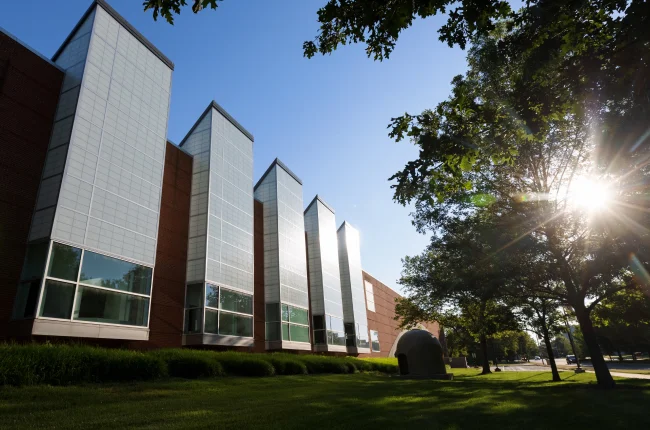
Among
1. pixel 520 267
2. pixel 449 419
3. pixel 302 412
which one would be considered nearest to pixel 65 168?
pixel 302 412

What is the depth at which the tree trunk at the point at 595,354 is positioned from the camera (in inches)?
633

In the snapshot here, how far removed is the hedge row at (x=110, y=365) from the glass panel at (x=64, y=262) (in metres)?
3.39

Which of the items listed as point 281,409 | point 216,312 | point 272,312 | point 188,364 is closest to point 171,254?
point 216,312

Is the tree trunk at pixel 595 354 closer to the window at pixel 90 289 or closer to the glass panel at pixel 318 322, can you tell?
the window at pixel 90 289

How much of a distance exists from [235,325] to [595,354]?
18.2 meters

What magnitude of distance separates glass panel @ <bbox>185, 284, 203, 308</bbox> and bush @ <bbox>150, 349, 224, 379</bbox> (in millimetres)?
5909

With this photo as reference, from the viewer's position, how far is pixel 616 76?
6418 millimetres

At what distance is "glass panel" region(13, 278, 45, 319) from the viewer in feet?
41.5

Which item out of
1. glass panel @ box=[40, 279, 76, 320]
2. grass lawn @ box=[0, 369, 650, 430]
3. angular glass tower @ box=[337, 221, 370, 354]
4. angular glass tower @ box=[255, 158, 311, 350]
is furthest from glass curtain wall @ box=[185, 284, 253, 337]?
angular glass tower @ box=[337, 221, 370, 354]

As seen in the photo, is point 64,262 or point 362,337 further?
point 362,337

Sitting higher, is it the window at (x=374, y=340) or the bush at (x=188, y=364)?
the window at (x=374, y=340)

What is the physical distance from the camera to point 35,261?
13.4 meters

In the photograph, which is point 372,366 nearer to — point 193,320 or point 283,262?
point 283,262

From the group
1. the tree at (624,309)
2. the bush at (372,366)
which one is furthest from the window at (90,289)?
the tree at (624,309)
